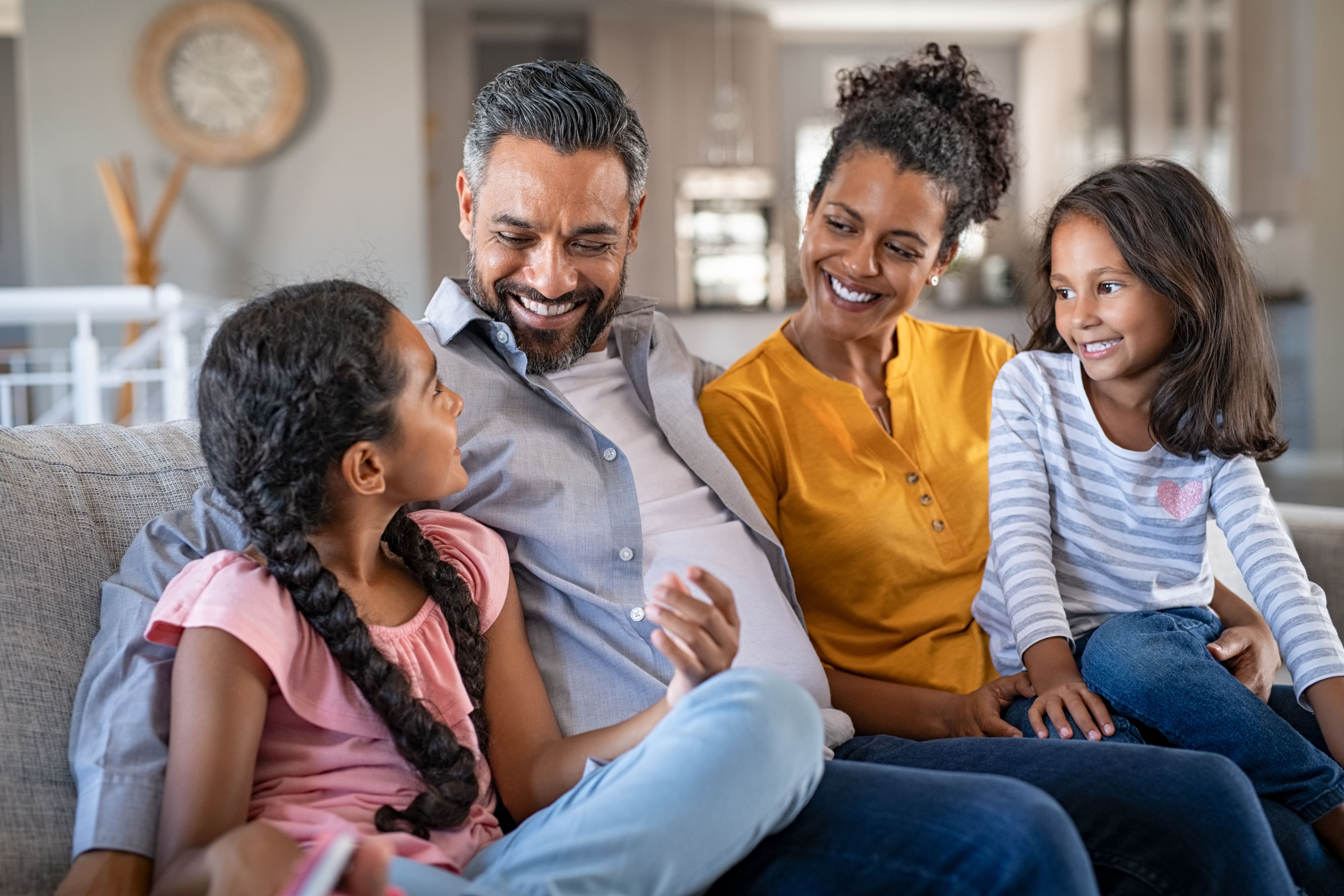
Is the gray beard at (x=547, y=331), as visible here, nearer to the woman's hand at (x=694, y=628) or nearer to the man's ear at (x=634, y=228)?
the man's ear at (x=634, y=228)

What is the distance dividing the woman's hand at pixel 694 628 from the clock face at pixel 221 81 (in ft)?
17.0

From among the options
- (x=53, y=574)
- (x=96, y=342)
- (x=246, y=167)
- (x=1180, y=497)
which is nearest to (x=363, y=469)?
(x=53, y=574)

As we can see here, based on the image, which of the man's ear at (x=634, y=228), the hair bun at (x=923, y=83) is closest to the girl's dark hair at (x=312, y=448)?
the man's ear at (x=634, y=228)

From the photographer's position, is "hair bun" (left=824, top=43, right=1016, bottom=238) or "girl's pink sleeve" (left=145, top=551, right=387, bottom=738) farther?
"hair bun" (left=824, top=43, right=1016, bottom=238)

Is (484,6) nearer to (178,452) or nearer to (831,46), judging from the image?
(831,46)

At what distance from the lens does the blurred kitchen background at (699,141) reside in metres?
5.41

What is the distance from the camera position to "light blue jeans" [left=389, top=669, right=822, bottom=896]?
96cm

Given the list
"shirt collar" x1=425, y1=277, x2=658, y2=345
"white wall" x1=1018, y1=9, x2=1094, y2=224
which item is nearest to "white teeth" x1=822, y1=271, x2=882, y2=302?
"shirt collar" x1=425, y1=277, x2=658, y2=345

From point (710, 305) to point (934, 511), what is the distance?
5.29m

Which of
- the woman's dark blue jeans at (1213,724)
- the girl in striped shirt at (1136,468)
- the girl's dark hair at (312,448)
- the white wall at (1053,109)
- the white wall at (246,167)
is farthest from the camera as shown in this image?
the white wall at (1053,109)

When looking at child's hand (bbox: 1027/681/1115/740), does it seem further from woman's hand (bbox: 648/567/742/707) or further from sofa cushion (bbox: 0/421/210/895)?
sofa cushion (bbox: 0/421/210/895)

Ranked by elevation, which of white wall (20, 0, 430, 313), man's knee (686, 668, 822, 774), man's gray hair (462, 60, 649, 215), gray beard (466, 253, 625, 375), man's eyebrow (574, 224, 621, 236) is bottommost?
man's knee (686, 668, 822, 774)

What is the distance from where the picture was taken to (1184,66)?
6.46 m

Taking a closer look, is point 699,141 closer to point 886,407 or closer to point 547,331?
point 886,407
